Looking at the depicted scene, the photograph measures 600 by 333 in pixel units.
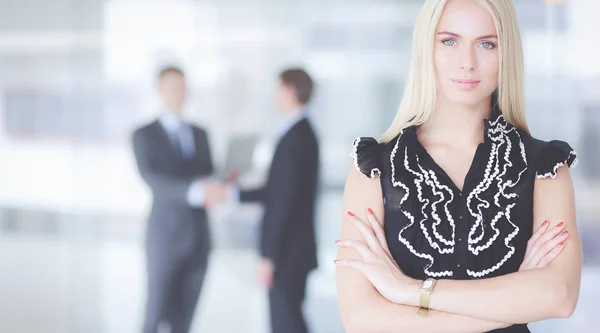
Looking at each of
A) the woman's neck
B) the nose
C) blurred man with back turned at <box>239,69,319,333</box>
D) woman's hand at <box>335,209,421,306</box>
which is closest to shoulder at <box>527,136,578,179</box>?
the woman's neck

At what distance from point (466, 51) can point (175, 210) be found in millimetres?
3949

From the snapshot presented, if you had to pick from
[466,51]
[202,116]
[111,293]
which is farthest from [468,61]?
[111,293]

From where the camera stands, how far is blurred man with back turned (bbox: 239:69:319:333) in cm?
454

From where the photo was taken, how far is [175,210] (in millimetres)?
5277

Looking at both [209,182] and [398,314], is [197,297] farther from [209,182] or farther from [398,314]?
[398,314]

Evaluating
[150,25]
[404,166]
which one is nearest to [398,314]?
[404,166]

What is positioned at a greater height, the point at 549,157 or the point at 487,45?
the point at 487,45

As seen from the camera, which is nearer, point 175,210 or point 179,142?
point 179,142

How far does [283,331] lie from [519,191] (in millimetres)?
3263

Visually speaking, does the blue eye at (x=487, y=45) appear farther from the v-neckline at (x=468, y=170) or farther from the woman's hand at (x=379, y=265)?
the woman's hand at (x=379, y=265)

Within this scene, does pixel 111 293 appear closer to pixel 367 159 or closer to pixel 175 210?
pixel 175 210

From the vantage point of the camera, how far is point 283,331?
4.66 metres

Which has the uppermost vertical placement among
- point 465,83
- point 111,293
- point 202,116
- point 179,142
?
point 465,83

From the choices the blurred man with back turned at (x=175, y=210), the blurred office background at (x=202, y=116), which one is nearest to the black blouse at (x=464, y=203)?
the blurred man with back turned at (x=175, y=210)
